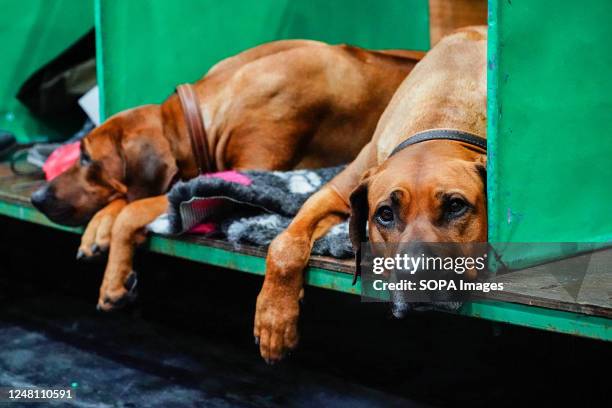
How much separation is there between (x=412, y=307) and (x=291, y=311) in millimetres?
446

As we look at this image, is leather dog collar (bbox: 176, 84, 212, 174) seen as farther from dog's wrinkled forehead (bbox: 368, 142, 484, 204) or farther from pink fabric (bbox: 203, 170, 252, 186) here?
dog's wrinkled forehead (bbox: 368, 142, 484, 204)

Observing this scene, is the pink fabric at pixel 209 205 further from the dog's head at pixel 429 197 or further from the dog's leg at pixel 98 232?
the dog's head at pixel 429 197

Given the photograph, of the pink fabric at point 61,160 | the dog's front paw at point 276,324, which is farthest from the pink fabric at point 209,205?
the pink fabric at point 61,160

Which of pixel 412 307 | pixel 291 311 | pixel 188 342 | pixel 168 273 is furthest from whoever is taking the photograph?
pixel 168 273

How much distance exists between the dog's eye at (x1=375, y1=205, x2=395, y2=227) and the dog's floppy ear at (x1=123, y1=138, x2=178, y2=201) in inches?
49.7

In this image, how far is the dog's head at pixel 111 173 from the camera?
122 inches

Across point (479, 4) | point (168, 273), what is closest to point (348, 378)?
point (168, 273)

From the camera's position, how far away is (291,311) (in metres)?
2.25

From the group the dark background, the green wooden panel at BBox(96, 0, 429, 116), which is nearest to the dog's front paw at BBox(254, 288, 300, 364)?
the dark background

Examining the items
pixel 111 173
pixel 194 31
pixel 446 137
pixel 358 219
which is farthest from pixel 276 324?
pixel 194 31

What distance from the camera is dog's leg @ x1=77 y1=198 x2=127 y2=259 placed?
2895mm

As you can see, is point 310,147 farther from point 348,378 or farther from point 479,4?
point 479,4

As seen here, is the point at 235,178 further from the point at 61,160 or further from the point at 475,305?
the point at 61,160

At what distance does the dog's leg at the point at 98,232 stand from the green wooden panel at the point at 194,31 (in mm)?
623
